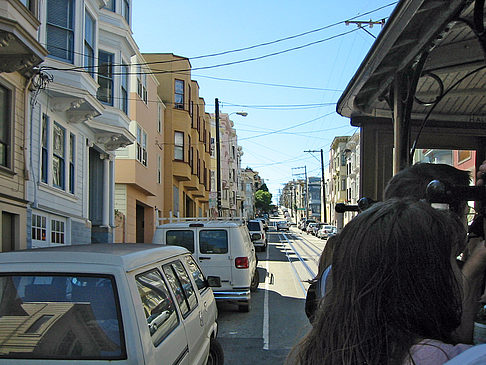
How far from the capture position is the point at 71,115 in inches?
531

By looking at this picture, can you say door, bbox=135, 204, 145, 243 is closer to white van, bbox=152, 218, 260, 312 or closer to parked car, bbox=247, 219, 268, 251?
parked car, bbox=247, 219, 268, 251

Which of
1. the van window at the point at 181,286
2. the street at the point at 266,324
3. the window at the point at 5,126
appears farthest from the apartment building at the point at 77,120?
the van window at the point at 181,286

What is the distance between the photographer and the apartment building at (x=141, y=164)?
1961 centimetres

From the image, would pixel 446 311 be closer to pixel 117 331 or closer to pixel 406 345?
pixel 406 345

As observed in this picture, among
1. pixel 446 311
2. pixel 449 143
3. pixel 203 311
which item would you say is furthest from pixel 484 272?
pixel 203 311

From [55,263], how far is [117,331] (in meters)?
0.65

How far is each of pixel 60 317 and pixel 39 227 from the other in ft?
31.2

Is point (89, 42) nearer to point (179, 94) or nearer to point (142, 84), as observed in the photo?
point (142, 84)

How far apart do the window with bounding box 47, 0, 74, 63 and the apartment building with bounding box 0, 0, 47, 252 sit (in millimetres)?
1395


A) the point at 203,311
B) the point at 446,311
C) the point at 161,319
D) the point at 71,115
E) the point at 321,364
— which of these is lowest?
the point at 203,311

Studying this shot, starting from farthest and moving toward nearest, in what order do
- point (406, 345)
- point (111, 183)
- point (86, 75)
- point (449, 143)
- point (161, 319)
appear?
point (111, 183), point (86, 75), point (449, 143), point (161, 319), point (406, 345)

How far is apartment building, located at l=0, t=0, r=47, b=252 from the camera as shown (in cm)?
898

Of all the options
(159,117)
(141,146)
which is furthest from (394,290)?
(159,117)

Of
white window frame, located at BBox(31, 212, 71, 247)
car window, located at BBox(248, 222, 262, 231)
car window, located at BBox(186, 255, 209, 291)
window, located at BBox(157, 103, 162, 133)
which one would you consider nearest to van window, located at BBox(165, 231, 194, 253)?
white window frame, located at BBox(31, 212, 71, 247)
